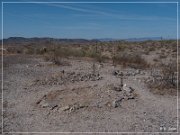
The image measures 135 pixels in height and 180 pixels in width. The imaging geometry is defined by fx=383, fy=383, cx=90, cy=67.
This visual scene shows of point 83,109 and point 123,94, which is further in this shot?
point 123,94

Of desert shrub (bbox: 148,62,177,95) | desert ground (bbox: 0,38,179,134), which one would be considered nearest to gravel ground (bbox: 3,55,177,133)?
desert ground (bbox: 0,38,179,134)

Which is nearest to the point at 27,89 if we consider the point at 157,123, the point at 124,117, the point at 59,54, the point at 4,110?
the point at 4,110

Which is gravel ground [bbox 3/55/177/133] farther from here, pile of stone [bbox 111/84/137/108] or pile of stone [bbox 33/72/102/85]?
pile of stone [bbox 33/72/102/85]

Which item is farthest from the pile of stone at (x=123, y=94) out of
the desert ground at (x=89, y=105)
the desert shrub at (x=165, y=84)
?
the desert shrub at (x=165, y=84)

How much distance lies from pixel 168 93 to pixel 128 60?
12247 mm

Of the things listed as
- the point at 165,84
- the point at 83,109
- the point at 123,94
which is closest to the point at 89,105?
the point at 83,109

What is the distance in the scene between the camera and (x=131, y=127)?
9.41m

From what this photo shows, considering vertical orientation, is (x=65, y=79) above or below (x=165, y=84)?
above

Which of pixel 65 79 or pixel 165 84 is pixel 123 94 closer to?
pixel 165 84

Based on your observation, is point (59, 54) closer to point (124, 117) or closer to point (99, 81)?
point (99, 81)

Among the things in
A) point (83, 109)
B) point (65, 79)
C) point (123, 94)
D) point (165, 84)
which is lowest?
point (83, 109)

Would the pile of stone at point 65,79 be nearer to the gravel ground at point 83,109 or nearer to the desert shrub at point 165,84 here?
the gravel ground at point 83,109

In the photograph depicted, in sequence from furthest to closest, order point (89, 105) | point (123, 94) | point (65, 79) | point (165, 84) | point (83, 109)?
point (65, 79) < point (165, 84) < point (123, 94) < point (89, 105) < point (83, 109)

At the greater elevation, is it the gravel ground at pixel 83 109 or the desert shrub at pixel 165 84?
the desert shrub at pixel 165 84
